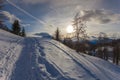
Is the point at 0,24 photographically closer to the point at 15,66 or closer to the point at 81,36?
the point at 81,36

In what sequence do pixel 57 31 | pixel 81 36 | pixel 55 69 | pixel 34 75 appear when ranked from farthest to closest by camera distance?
1. pixel 57 31
2. pixel 81 36
3. pixel 55 69
4. pixel 34 75

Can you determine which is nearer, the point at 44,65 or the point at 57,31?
the point at 44,65

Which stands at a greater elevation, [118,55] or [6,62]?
[6,62]

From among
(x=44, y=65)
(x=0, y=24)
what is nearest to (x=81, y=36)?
(x=0, y=24)

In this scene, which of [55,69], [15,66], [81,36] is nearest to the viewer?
[15,66]

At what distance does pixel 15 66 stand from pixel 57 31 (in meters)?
81.3

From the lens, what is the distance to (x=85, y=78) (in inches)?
504

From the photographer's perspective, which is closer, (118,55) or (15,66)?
(15,66)

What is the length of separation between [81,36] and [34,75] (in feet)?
91.5

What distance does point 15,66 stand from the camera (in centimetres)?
1245

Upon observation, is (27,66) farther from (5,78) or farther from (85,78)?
(85,78)

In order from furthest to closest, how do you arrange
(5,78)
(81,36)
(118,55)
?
(118,55)
(81,36)
(5,78)

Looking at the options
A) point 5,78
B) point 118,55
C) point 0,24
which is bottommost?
point 118,55

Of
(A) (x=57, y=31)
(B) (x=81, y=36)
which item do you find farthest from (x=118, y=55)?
(A) (x=57, y=31)
